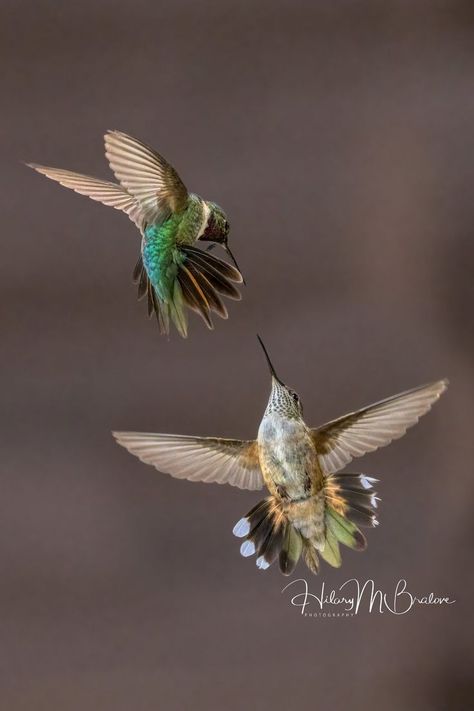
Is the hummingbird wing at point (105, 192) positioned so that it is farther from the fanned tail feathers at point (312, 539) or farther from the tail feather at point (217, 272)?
the fanned tail feathers at point (312, 539)

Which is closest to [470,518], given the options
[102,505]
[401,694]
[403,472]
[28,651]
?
[403,472]

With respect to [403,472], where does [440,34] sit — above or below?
above

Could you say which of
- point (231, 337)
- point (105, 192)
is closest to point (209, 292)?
point (105, 192)

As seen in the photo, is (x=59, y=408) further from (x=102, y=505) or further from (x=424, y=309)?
(x=424, y=309)

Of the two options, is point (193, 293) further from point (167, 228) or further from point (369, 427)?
point (369, 427)

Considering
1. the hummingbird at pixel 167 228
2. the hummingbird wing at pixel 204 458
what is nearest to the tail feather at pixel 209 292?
the hummingbird at pixel 167 228

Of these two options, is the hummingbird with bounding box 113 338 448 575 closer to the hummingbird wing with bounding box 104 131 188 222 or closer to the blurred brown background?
the hummingbird wing with bounding box 104 131 188 222
